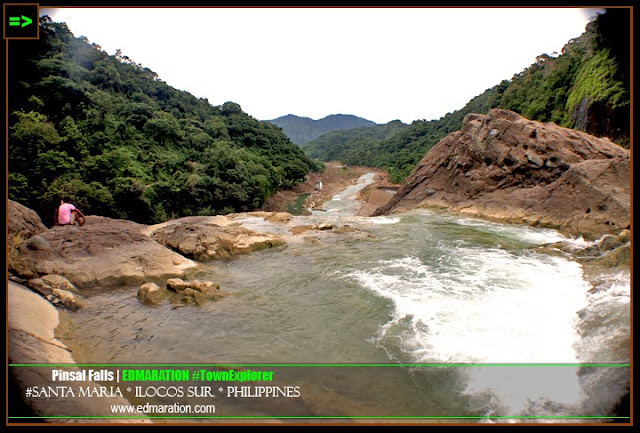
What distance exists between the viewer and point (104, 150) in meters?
22.4

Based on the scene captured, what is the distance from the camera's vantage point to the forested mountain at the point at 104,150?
18344 millimetres

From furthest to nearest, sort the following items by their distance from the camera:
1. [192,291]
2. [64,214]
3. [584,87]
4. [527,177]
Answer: [584,87] → [527,177] → [64,214] → [192,291]

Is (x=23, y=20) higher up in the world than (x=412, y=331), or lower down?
higher up

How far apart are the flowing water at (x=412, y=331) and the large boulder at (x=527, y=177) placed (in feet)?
11.4

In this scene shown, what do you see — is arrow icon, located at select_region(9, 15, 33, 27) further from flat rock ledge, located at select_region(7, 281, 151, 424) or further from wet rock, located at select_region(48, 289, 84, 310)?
wet rock, located at select_region(48, 289, 84, 310)

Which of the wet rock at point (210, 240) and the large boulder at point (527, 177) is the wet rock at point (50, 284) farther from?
the large boulder at point (527, 177)

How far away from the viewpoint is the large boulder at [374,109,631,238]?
10375 mm

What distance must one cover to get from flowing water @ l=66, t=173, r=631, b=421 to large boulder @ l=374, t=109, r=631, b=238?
346 cm

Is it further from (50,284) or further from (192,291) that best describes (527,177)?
(50,284)

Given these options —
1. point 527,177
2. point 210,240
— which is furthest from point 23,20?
point 527,177

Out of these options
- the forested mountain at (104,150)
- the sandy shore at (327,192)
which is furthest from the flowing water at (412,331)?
the sandy shore at (327,192)

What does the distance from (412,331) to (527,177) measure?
1230cm

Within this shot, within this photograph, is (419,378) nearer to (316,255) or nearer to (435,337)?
(435,337)
